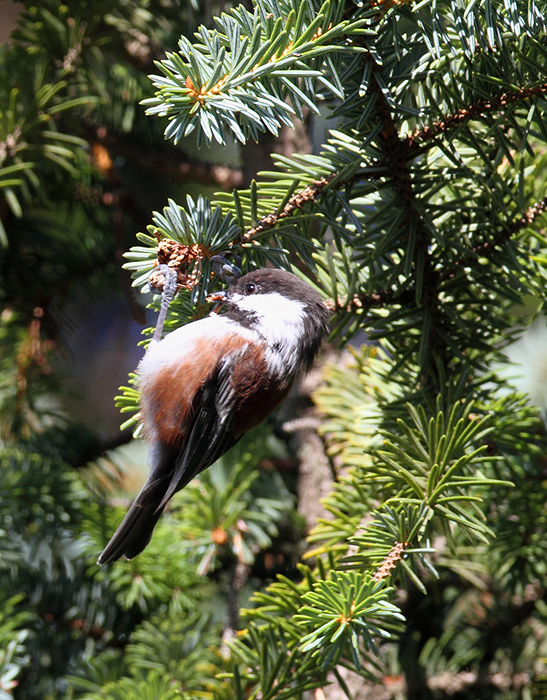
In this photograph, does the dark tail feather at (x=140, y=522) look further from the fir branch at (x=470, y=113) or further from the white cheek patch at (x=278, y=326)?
the fir branch at (x=470, y=113)

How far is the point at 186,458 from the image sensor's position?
794 mm

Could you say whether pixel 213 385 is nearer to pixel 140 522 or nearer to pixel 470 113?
pixel 140 522

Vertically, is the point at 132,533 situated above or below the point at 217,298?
below

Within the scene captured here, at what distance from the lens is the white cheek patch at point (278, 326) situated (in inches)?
30.5

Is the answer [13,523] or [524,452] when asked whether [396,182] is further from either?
[13,523]

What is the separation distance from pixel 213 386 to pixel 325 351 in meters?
0.50

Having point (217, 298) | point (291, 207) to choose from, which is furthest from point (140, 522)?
point (291, 207)

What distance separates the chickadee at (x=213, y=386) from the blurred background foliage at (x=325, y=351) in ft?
0.18

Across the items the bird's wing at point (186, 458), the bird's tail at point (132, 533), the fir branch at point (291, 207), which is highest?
the fir branch at point (291, 207)

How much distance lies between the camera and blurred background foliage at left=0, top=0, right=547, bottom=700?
0.57m

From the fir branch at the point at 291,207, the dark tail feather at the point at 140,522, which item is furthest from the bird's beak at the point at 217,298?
the dark tail feather at the point at 140,522

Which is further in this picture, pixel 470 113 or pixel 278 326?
pixel 278 326

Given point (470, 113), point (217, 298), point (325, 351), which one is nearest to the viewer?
point (470, 113)

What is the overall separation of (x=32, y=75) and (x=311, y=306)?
2.18 ft
